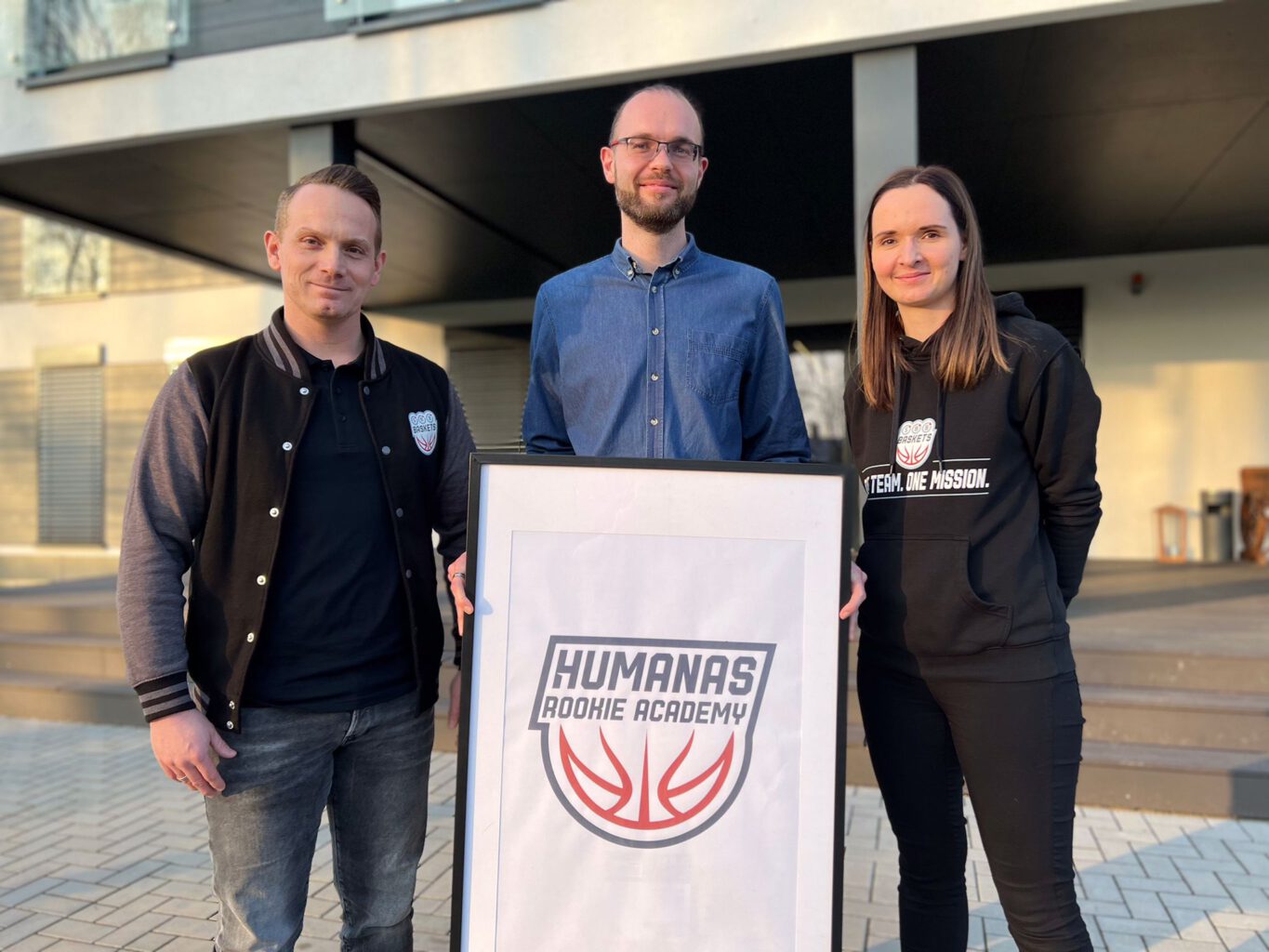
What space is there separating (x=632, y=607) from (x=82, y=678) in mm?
5640

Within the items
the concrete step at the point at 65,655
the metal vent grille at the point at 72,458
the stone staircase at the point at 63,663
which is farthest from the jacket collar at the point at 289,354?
the metal vent grille at the point at 72,458

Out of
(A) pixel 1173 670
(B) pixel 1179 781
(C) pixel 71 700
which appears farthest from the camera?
(C) pixel 71 700

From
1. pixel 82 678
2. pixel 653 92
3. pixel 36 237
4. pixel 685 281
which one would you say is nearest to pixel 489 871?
pixel 685 281

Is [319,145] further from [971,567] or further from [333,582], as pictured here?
[971,567]

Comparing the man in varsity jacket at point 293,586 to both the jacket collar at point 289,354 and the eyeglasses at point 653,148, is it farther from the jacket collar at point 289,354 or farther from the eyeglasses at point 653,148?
the eyeglasses at point 653,148

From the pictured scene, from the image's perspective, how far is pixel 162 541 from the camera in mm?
1668

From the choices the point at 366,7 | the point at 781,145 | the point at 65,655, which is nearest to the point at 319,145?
the point at 366,7

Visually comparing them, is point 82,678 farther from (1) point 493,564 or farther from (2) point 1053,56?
(2) point 1053,56

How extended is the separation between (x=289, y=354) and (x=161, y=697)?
70 cm

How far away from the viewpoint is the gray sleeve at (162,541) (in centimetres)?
162

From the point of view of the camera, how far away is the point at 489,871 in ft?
4.99

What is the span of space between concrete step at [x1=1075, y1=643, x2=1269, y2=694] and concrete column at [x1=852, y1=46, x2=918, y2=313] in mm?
2322

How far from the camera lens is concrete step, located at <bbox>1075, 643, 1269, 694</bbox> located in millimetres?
4293

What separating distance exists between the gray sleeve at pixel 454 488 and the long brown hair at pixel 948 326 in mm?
903
